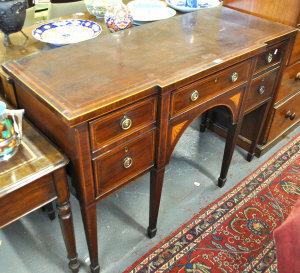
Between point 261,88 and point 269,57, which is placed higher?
point 269,57

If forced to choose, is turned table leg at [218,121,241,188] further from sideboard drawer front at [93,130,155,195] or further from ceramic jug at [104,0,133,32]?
ceramic jug at [104,0,133,32]

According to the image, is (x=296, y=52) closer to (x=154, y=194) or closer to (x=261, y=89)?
(x=261, y=89)

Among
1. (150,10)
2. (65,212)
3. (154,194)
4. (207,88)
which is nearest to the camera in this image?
(65,212)

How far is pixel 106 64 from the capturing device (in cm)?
100

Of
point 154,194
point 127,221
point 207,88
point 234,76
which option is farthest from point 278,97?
point 127,221

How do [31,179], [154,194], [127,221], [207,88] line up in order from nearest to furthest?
[31,179] → [207,88] → [154,194] → [127,221]

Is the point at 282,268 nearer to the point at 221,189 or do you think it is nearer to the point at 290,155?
the point at 221,189

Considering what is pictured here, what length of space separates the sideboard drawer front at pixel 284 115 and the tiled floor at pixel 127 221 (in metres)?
0.14

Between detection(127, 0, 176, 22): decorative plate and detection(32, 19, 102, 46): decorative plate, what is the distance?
0.23 meters

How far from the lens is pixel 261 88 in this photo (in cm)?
140

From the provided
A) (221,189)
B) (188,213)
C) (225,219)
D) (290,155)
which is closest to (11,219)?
(188,213)

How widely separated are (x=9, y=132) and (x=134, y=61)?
44 cm

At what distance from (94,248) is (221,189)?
0.74 metres

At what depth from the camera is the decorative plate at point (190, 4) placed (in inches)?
61.4
